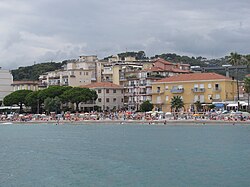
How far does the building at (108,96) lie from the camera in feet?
349

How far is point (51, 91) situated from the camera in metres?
104

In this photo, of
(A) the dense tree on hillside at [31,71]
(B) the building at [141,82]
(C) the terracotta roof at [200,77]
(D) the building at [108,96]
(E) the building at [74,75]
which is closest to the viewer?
(C) the terracotta roof at [200,77]

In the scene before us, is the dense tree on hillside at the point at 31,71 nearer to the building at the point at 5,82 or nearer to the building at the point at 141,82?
the building at the point at 5,82

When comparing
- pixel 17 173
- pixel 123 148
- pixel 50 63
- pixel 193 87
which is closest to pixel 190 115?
pixel 193 87

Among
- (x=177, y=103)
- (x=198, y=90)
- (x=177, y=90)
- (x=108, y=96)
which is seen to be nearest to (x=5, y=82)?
(x=108, y=96)

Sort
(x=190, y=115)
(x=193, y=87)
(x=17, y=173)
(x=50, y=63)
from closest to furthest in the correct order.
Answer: (x=17, y=173)
(x=190, y=115)
(x=193, y=87)
(x=50, y=63)

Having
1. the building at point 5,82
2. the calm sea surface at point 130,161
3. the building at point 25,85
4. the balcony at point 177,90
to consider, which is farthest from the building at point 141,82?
the calm sea surface at point 130,161

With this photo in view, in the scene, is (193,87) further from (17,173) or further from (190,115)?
(17,173)

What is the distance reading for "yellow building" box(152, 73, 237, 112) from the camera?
292ft

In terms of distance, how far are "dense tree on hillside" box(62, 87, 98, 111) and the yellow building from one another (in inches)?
486

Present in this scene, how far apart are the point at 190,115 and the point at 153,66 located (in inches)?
1359

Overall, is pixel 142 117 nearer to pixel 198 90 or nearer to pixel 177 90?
pixel 177 90

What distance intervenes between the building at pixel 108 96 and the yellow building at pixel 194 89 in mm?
12090

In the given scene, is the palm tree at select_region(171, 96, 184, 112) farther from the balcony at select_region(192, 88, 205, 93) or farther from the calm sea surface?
the calm sea surface
